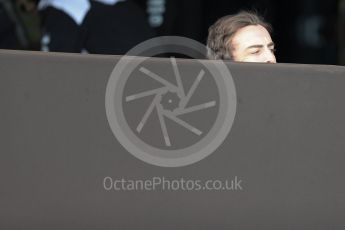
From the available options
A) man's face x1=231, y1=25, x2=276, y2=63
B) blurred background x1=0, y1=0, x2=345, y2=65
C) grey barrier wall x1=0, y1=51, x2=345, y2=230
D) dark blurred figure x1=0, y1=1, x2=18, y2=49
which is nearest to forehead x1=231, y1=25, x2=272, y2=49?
man's face x1=231, y1=25, x2=276, y2=63

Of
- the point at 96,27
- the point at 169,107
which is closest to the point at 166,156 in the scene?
the point at 169,107

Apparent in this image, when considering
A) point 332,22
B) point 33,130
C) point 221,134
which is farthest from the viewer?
point 332,22

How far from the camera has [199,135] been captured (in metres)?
2.15

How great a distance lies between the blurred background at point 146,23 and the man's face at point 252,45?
3.51ft


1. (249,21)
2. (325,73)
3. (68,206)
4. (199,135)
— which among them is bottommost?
(68,206)

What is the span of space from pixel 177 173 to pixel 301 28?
212 inches

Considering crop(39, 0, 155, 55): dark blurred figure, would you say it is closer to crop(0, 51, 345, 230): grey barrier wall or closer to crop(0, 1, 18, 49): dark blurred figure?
crop(0, 1, 18, 49): dark blurred figure

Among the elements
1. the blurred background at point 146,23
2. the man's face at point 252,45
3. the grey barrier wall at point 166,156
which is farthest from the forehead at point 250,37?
the blurred background at point 146,23

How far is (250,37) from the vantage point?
8.89ft

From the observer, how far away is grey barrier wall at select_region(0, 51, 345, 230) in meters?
2.03

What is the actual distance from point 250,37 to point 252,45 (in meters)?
0.04

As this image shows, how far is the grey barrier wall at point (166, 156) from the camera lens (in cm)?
203

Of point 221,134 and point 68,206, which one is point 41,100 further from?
point 221,134

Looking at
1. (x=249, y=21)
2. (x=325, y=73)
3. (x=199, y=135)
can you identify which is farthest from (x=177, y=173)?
(x=249, y=21)
